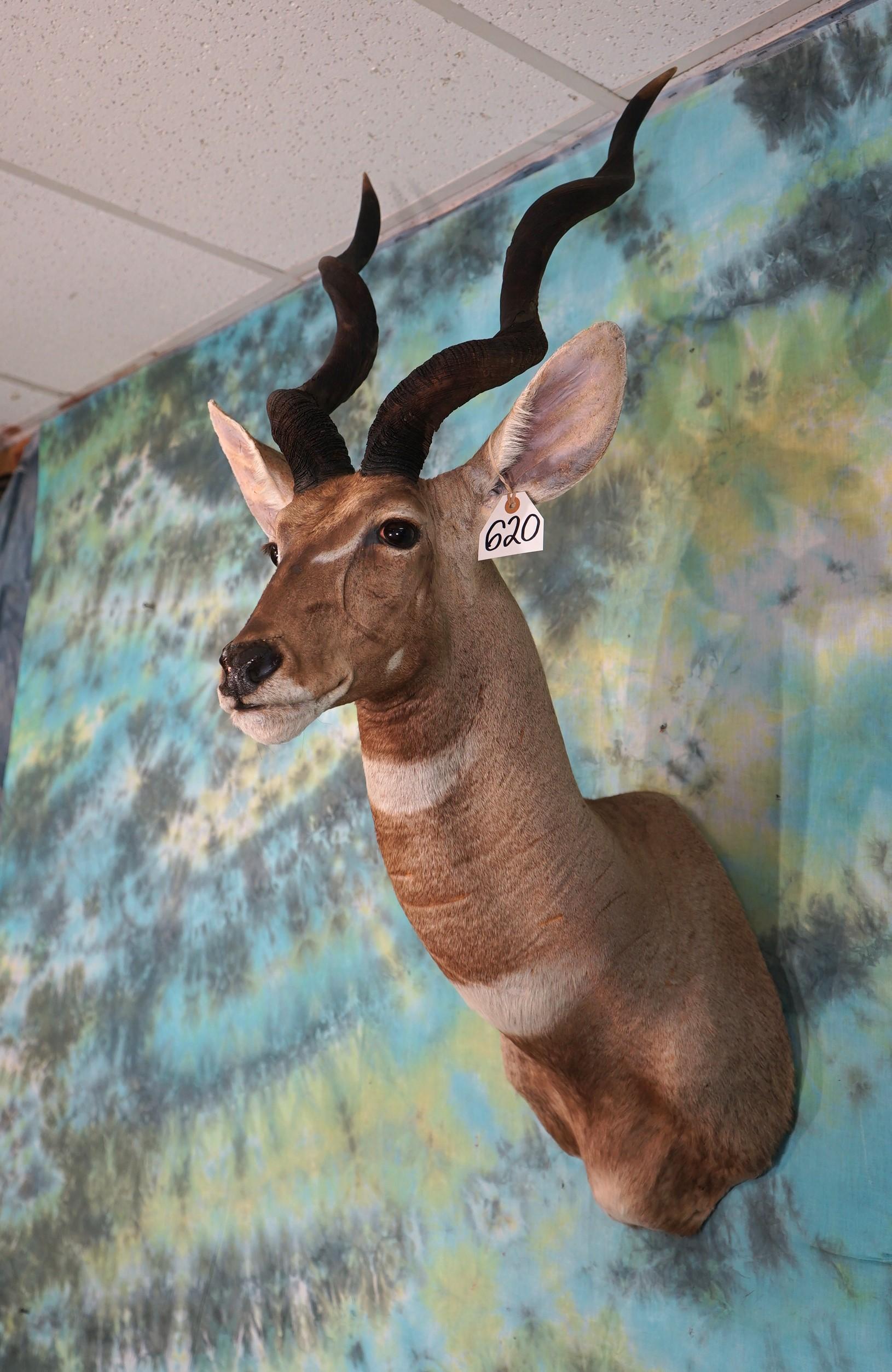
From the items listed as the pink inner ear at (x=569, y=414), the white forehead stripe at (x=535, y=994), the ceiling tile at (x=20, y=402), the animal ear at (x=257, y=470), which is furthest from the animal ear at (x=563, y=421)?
the ceiling tile at (x=20, y=402)

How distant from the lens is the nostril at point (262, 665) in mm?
1223

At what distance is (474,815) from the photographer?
55.2 inches

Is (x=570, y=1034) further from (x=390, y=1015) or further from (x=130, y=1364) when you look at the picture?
(x=130, y=1364)

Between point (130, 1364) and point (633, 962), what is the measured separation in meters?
1.74

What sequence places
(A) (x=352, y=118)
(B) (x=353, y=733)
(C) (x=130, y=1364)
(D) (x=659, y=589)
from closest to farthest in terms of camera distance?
(D) (x=659, y=589) < (A) (x=352, y=118) < (B) (x=353, y=733) < (C) (x=130, y=1364)

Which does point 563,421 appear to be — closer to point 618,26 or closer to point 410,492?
point 410,492

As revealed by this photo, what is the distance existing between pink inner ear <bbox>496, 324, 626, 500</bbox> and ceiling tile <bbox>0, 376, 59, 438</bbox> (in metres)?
2.22

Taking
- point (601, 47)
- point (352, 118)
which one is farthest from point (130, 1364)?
point (601, 47)

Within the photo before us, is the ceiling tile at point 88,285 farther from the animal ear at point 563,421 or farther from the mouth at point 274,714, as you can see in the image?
the mouth at point 274,714

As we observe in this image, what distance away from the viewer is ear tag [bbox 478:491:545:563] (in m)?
1.41

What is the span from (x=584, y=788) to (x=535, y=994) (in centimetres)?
56

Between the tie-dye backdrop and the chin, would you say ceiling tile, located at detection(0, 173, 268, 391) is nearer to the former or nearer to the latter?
the tie-dye backdrop

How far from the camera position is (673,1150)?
1449 mm

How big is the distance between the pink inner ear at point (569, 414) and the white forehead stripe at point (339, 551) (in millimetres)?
232
